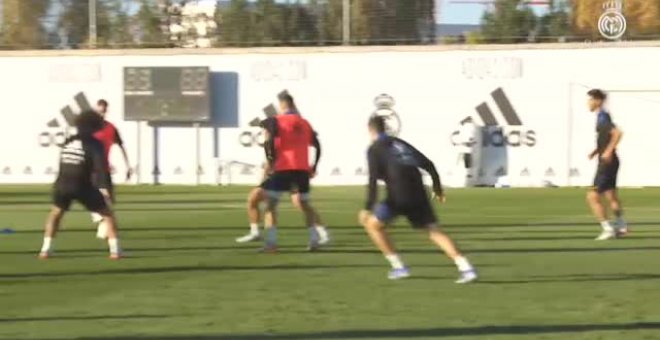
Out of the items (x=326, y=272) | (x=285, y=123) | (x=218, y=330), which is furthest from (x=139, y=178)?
(x=218, y=330)

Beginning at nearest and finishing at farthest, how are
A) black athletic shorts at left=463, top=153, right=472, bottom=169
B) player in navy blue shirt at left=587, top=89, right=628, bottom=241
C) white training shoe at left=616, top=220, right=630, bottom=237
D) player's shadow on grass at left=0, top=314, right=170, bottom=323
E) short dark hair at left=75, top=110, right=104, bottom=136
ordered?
player's shadow on grass at left=0, top=314, right=170, bottom=323 < short dark hair at left=75, top=110, right=104, bottom=136 < player in navy blue shirt at left=587, top=89, right=628, bottom=241 < white training shoe at left=616, top=220, right=630, bottom=237 < black athletic shorts at left=463, top=153, right=472, bottom=169

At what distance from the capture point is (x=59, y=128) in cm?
4041

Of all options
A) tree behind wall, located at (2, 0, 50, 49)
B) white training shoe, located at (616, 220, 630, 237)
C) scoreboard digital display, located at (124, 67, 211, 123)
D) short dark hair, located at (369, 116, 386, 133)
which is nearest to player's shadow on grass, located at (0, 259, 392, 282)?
short dark hair, located at (369, 116, 386, 133)

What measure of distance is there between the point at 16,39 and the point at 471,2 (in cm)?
1387

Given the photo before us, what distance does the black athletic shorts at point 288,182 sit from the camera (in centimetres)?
1658

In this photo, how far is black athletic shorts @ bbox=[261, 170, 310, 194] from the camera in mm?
16578

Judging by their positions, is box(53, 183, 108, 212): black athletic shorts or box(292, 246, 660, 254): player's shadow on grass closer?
box(53, 183, 108, 212): black athletic shorts

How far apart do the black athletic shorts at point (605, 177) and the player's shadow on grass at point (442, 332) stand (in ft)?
26.2

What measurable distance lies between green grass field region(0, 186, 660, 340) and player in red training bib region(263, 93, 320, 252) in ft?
1.29

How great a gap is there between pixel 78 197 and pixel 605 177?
23.4 ft

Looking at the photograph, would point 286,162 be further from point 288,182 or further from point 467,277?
point 467,277

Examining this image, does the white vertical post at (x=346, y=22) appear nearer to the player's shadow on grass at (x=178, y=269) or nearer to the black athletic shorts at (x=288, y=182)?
the black athletic shorts at (x=288, y=182)

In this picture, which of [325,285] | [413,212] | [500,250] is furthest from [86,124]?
[500,250]

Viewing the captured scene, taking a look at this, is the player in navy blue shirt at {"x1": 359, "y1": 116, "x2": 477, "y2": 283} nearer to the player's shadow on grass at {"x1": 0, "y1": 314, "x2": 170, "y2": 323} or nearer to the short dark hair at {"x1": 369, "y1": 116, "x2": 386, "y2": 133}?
the short dark hair at {"x1": 369, "y1": 116, "x2": 386, "y2": 133}
